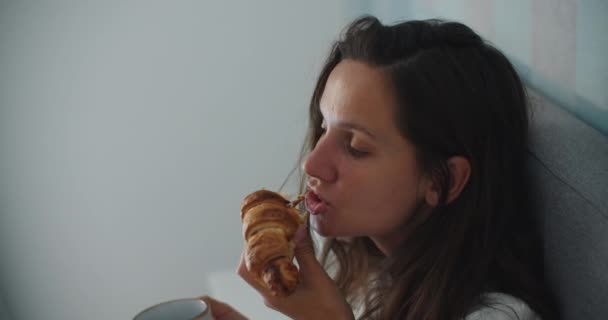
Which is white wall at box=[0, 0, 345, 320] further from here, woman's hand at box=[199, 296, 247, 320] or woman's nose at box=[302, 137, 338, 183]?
woman's nose at box=[302, 137, 338, 183]

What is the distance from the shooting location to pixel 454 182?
1.11 metres

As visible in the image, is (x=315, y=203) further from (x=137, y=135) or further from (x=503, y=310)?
(x=137, y=135)

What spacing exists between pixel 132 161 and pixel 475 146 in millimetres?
1713

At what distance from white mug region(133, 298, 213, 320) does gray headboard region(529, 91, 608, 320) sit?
1.52 ft

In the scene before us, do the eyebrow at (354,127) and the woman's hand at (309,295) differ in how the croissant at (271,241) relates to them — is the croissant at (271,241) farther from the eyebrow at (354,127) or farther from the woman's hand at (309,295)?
the eyebrow at (354,127)

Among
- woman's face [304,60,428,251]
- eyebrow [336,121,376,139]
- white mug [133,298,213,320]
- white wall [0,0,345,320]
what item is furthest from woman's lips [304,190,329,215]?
white wall [0,0,345,320]

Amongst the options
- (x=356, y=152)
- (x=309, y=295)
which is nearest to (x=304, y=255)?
(x=309, y=295)

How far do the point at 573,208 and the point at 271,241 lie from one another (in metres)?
0.39

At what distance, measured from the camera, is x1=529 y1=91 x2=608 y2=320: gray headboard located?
0.93 metres

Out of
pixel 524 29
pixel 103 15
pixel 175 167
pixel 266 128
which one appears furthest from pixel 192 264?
pixel 524 29

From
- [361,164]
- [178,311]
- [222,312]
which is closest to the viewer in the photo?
[178,311]

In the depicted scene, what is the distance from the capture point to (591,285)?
94 centimetres

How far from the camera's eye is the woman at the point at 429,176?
1.08 meters

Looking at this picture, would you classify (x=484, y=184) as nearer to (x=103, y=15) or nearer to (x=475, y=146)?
(x=475, y=146)
